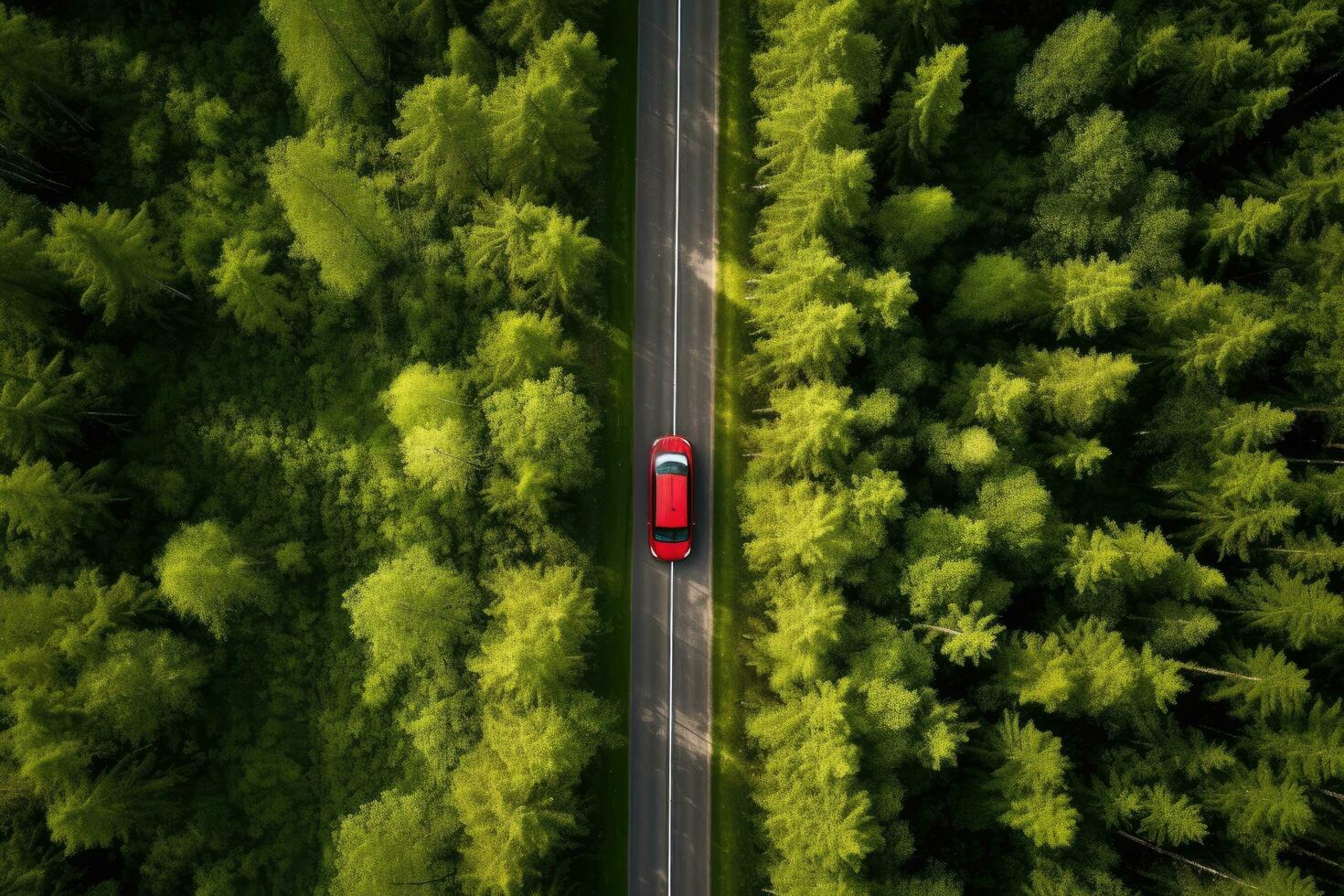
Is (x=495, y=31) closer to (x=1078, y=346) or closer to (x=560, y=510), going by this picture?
(x=560, y=510)

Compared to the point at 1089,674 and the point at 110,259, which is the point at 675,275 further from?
the point at 1089,674

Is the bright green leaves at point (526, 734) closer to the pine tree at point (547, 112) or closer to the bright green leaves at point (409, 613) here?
the bright green leaves at point (409, 613)

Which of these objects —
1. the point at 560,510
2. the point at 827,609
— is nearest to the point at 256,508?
the point at 560,510

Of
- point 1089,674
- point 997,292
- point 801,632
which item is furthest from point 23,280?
point 1089,674

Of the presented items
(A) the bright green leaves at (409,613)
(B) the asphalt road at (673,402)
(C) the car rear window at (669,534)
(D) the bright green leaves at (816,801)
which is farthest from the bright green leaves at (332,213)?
(D) the bright green leaves at (816,801)

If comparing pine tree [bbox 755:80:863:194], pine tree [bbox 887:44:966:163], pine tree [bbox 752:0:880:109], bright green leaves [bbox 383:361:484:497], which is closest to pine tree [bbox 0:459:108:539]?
bright green leaves [bbox 383:361:484:497]

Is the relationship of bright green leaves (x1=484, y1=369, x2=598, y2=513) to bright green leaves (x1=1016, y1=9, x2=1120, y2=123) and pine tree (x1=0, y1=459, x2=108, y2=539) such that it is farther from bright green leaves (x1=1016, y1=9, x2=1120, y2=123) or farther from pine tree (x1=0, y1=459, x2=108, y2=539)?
bright green leaves (x1=1016, y1=9, x2=1120, y2=123)
